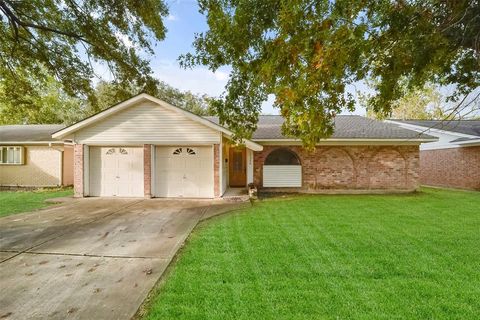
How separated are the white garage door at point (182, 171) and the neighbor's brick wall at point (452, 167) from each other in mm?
15006

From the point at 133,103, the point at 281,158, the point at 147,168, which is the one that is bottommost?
the point at 147,168

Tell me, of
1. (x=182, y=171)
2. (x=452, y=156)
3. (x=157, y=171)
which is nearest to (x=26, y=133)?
(x=157, y=171)

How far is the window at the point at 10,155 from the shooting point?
16.5 meters

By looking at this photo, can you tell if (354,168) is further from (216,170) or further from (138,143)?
(138,143)

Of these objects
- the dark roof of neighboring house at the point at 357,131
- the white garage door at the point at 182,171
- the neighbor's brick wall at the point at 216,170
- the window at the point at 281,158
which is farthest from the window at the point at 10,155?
the window at the point at 281,158

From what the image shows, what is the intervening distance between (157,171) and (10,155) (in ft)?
35.8

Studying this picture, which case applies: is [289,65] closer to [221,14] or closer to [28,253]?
[221,14]

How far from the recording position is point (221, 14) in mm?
4895

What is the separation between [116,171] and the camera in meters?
12.4

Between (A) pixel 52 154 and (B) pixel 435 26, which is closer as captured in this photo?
(B) pixel 435 26

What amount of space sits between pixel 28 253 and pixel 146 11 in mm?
7619

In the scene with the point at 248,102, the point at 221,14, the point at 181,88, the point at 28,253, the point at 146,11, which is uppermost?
the point at 181,88

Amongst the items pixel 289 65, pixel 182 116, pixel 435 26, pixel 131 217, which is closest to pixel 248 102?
pixel 289 65

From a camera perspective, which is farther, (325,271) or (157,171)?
(157,171)
